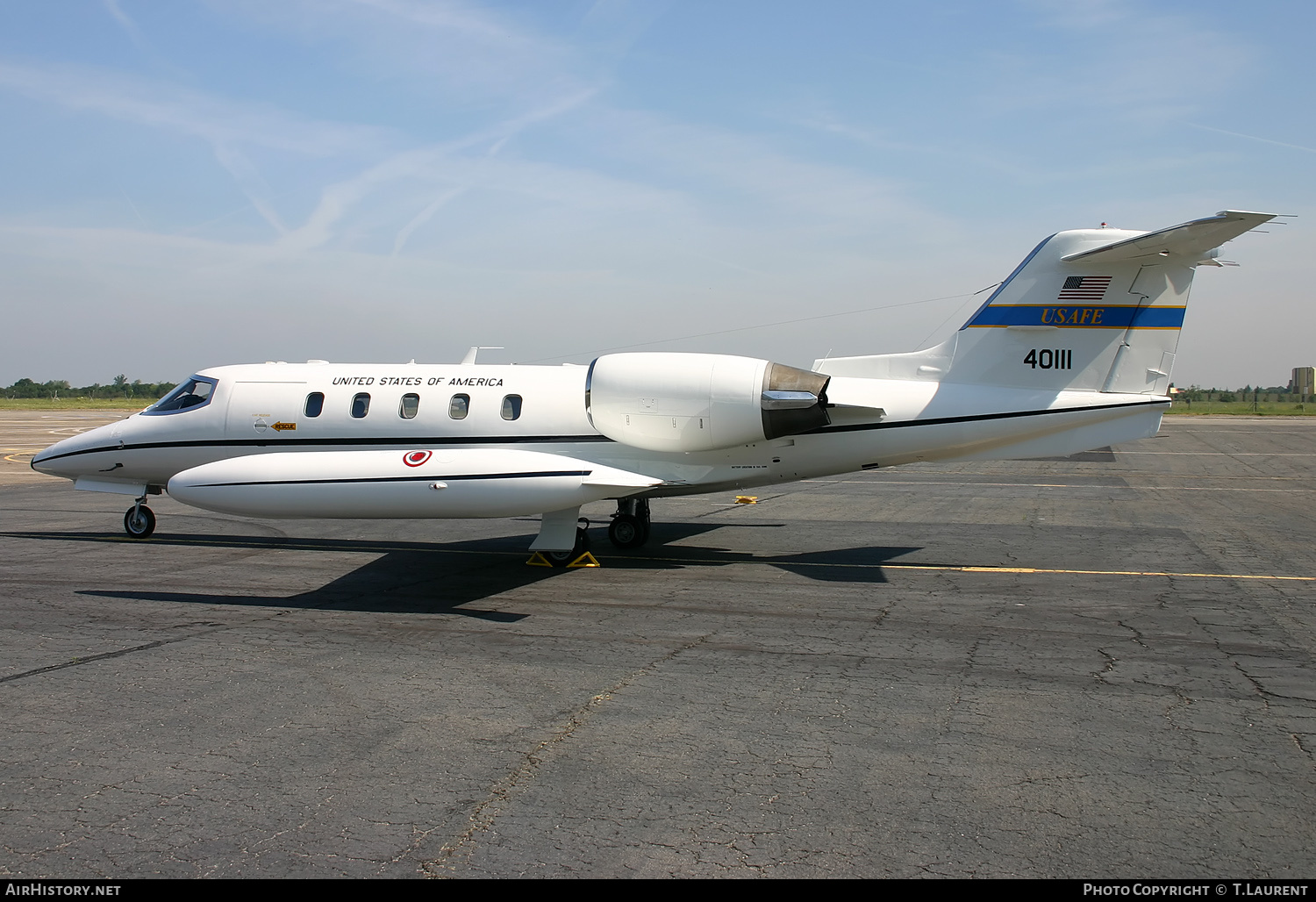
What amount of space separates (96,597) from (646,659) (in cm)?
726

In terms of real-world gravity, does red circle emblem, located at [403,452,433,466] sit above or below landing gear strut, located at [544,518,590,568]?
above

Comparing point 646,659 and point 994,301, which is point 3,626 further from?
point 994,301

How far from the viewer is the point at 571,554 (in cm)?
1383

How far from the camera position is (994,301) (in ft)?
43.8

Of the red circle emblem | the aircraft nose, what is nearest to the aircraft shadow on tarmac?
the aircraft nose

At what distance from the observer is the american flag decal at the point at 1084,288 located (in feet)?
42.2

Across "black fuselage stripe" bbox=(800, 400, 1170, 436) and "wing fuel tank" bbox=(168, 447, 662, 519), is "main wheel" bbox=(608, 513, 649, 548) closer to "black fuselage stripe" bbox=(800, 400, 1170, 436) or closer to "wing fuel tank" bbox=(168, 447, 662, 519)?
"wing fuel tank" bbox=(168, 447, 662, 519)

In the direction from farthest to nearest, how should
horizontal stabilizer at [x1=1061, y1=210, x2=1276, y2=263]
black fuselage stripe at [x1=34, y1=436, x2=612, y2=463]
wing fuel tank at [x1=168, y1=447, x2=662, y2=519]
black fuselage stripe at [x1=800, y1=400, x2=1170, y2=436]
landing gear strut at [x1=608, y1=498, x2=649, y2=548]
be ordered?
landing gear strut at [x1=608, y1=498, x2=649, y2=548]
black fuselage stripe at [x1=34, y1=436, x2=612, y2=463]
black fuselage stripe at [x1=800, y1=400, x2=1170, y2=436]
wing fuel tank at [x1=168, y1=447, x2=662, y2=519]
horizontal stabilizer at [x1=1061, y1=210, x2=1276, y2=263]

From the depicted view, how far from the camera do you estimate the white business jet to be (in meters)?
12.1

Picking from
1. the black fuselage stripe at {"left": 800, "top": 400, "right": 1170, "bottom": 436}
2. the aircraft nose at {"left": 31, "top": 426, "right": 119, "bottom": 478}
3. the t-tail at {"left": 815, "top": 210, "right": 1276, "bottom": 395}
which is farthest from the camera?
the aircraft nose at {"left": 31, "top": 426, "right": 119, "bottom": 478}

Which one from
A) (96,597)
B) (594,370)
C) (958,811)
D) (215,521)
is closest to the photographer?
(958,811)

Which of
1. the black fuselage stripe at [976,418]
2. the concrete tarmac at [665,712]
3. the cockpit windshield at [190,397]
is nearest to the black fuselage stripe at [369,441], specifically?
the cockpit windshield at [190,397]

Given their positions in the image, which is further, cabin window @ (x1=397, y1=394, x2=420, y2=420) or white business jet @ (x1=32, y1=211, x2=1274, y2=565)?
cabin window @ (x1=397, y1=394, x2=420, y2=420)
